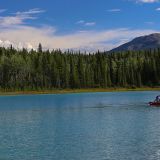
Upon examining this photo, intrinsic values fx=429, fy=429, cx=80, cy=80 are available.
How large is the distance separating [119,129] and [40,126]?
14057 millimetres

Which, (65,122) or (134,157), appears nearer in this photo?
(134,157)

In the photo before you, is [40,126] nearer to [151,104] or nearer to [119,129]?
[119,129]

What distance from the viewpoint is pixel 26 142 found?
51344 millimetres

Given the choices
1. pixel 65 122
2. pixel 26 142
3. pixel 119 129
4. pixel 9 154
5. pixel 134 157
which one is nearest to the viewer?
pixel 134 157

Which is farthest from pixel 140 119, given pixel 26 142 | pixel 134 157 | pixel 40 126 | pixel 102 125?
pixel 134 157

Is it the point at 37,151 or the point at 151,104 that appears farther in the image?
the point at 151,104

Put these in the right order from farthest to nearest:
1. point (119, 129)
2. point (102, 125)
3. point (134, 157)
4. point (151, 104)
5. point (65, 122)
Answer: point (151, 104) < point (65, 122) < point (102, 125) < point (119, 129) < point (134, 157)

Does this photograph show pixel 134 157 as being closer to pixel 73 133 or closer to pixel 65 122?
pixel 73 133

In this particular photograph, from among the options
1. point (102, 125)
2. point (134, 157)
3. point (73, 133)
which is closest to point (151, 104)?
point (102, 125)

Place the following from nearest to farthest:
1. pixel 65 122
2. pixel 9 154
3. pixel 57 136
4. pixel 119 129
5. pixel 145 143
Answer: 1. pixel 9 154
2. pixel 145 143
3. pixel 57 136
4. pixel 119 129
5. pixel 65 122

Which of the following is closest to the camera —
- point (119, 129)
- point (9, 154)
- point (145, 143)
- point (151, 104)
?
point (9, 154)

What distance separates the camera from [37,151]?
45.2m

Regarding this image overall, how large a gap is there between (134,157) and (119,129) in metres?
20.2

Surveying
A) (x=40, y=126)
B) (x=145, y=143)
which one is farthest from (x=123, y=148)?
(x=40, y=126)
